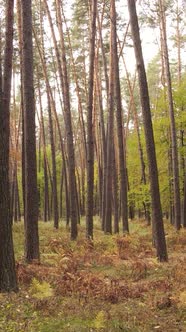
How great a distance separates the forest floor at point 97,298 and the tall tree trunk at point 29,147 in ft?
2.11

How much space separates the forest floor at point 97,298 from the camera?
16.4 feet

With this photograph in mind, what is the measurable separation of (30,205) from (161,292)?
385 centimetres

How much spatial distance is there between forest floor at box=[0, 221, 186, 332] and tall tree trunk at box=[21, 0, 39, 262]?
0.64m

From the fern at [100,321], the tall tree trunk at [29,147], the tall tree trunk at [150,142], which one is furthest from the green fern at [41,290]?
the tall tree trunk at [150,142]

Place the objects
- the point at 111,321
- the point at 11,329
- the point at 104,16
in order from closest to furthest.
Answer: the point at 11,329
the point at 111,321
the point at 104,16

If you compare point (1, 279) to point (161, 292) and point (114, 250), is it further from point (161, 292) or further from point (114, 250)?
point (114, 250)

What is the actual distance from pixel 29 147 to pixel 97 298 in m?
4.20

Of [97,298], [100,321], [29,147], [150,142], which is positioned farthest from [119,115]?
[100,321]

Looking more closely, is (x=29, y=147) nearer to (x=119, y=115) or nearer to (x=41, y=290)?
(x=41, y=290)

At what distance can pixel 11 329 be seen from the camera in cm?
474

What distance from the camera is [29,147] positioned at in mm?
9219

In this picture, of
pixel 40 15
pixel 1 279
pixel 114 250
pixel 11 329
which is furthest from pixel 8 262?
pixel 40 15

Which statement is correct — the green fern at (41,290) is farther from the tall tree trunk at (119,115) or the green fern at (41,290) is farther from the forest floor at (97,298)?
the tall tree trunk at (119,115)

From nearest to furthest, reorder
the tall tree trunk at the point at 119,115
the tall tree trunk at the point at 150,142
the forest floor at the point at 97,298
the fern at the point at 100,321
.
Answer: the fern at the point at 100,321 → the forest floor at the point at 97,298 → the tall tree trunk at the point at 150,142 → the tall tree trunk at the point at 119,115
